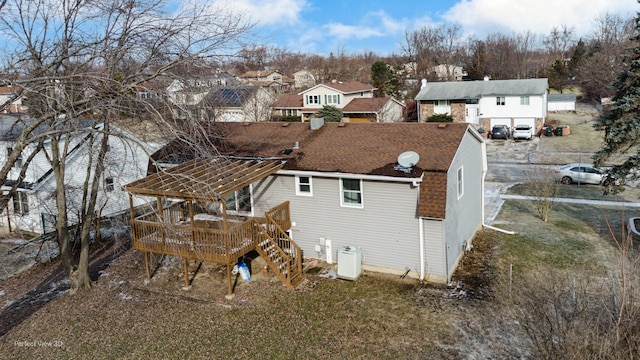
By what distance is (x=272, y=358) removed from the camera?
35.4 ft

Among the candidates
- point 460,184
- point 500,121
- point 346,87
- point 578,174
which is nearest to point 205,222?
point 460,184

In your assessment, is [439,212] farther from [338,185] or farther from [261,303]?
[261,303]

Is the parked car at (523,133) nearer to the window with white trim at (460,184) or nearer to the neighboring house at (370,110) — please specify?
the neighboring house at (370,110)

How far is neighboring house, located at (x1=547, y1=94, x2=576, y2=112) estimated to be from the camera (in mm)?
52500

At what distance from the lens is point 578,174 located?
26.2 meters

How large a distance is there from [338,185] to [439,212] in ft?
10.6

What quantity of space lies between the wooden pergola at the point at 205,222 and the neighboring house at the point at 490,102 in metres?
33.3

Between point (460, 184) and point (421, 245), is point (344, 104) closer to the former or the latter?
point (460, 184)

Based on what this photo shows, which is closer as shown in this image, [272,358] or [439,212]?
[272,358]

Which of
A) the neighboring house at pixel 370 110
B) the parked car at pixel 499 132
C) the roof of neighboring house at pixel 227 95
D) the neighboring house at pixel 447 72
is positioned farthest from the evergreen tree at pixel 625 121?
the neighboring house at pixel 447 72

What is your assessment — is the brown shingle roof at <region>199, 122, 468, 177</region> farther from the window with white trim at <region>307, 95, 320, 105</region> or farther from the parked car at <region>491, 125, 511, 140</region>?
the window with white trim at <region>307, 95, 320, 105</region>

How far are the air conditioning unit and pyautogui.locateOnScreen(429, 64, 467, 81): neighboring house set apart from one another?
2384 inches

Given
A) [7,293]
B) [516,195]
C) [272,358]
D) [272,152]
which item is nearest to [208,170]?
[272,152]

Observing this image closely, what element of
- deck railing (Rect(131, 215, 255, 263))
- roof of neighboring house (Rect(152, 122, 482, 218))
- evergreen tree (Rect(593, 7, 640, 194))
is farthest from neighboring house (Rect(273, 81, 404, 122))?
deck railing (Rect(131, 215, 255, 263))
